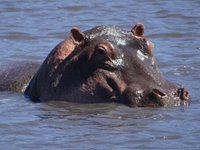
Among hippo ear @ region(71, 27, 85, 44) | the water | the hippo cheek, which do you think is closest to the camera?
the water

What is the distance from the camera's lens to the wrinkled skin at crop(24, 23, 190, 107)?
32.1ft

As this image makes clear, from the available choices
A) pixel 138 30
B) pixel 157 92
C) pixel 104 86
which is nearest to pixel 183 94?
pixel 157 92

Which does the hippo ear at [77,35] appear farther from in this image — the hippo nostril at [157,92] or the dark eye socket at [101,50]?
the hippo nostril at [157,92]

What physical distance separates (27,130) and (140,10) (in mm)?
10741

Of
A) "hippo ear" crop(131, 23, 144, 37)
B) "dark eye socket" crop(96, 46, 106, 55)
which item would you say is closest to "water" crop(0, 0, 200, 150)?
"dark eye socket" crop(96, 46, 106, 55)

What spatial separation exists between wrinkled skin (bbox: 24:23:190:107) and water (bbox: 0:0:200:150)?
0.14m

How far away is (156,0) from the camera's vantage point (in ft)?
69.2

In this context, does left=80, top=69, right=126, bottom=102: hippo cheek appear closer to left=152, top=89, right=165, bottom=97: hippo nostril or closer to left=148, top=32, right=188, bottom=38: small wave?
left=152, top=89, right=165, bottom=97: hippo nostril

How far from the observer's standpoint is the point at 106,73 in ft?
33.1

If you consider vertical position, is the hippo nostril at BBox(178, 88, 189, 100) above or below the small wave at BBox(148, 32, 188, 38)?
above

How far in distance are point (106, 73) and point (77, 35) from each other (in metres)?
0.66

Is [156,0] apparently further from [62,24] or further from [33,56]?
[33,56]

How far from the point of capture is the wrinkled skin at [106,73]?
9.77m

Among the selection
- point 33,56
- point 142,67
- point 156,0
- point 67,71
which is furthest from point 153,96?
point 156,0
